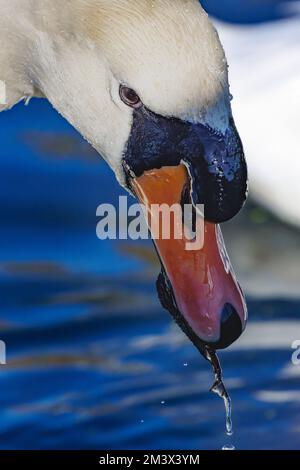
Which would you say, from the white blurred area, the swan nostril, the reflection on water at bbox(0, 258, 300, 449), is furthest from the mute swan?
the white blurred area

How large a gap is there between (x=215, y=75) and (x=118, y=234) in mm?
3292

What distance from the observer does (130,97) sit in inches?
116

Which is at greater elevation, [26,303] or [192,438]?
[26,303]

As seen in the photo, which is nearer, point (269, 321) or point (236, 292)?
point (236, 292)

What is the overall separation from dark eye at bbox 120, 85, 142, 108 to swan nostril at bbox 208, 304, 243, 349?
0.48 metres

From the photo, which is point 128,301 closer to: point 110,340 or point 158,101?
point 110,340

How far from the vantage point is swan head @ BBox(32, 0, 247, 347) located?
2.83 meters

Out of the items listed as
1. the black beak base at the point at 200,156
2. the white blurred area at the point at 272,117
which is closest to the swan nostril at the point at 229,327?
the black beak base at the point at 200,156

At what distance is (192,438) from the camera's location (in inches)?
187

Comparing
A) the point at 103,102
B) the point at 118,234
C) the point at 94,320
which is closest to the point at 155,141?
the point at 103,102

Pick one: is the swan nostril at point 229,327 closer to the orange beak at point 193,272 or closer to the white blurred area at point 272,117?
the orange beak at point 193,272

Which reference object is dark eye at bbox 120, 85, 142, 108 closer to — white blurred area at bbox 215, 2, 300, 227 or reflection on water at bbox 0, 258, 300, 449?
reflection on water at bbox 0, 258, 300, 449

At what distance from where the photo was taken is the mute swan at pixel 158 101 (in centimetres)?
285
